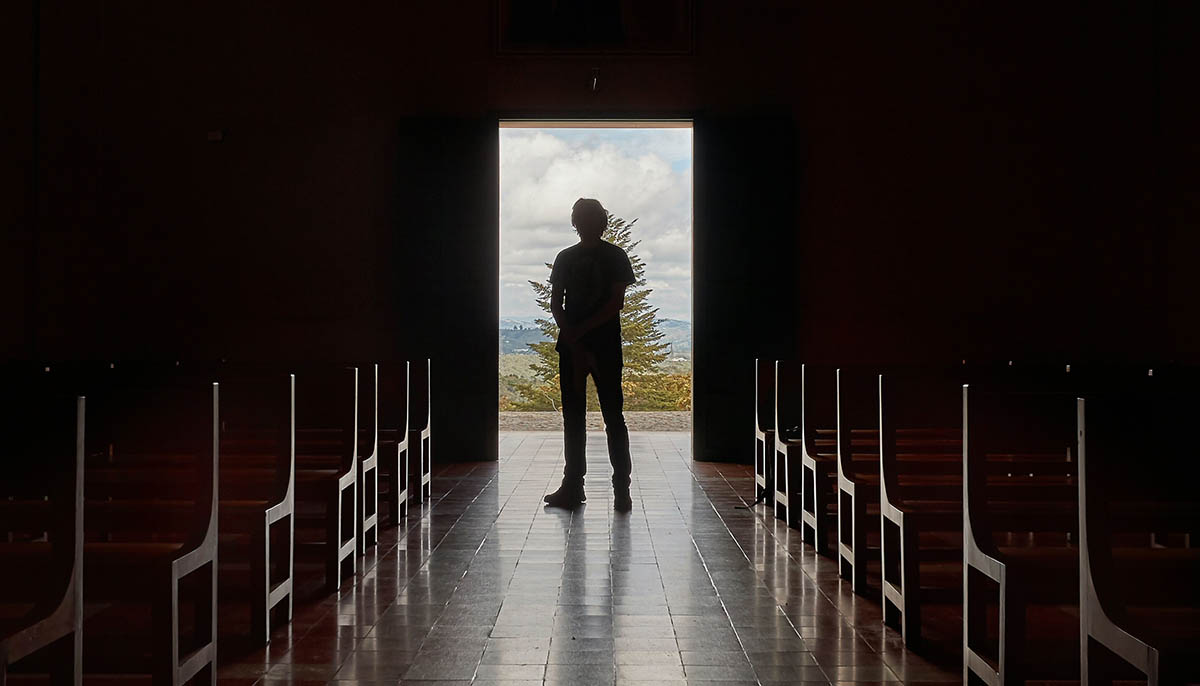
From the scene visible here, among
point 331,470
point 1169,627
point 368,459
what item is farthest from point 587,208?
point 1169,627

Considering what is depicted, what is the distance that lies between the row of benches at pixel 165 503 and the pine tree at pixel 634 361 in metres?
12.9

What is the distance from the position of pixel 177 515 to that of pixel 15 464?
1002mm

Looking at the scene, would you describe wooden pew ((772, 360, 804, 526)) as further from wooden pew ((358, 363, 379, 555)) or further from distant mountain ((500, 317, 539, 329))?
distant mountain ((500, 317, 539, 329))

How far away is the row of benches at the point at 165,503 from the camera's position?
172cm

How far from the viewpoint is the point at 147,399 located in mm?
2229

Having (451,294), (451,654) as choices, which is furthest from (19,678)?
(451,294)

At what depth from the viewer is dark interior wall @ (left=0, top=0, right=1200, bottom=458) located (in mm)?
7570

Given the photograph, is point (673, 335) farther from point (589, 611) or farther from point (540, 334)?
point (589, 611)

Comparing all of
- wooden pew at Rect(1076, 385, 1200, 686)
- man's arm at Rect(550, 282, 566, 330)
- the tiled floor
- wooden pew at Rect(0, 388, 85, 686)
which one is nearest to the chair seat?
wooden pew at Rect(1076, 385, 1200, 686)

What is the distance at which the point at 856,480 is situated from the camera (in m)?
3.51

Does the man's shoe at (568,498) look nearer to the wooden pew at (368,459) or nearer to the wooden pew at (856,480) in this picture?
the wooden pew at (368,459)

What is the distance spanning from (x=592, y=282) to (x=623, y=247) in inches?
534

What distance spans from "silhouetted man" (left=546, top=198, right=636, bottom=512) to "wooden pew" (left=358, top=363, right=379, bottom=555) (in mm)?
1066

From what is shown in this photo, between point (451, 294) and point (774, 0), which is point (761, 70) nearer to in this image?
point (774, 0)
